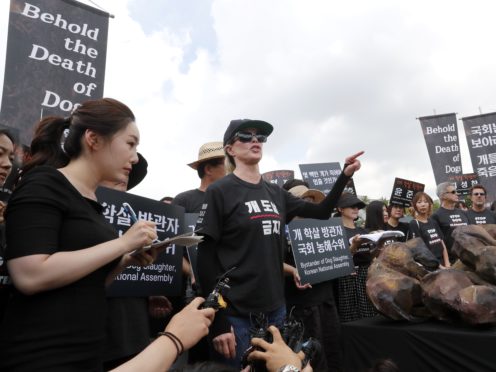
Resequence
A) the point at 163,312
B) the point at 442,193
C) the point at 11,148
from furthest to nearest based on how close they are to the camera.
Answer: the point at 442,193 < the point at 163,312 < the point at 11,148

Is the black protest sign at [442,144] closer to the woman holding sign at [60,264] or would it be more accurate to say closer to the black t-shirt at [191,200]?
the black t-shirt at [191,200]

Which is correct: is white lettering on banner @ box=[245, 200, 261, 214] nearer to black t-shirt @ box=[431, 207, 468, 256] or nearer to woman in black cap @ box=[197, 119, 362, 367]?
woman in black cap @ box=[197, 119, 362, 367]

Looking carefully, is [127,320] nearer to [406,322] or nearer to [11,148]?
[11,148]

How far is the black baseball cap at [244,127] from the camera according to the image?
2621 mm

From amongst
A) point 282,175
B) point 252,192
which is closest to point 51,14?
point 252,192

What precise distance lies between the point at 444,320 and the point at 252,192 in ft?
4.13

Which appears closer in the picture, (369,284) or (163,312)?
(369,284)

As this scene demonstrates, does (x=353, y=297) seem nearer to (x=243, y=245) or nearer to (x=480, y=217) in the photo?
(x=243, y=245)

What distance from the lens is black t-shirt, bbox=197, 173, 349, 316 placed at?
233 cm

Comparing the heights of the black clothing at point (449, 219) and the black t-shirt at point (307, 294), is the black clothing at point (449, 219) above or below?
above

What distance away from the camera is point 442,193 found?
6.53 meters

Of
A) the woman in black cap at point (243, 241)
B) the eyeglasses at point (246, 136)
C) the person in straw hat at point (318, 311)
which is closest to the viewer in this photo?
the woman in black cap at point (243, 241)

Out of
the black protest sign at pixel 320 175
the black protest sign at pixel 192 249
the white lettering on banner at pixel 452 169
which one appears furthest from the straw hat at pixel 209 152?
the white lettering on banner at pixel 452 169

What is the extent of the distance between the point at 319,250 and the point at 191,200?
1.16 metres
